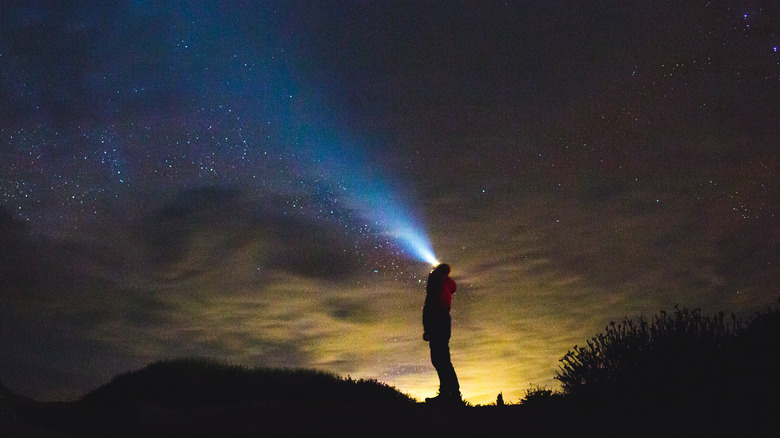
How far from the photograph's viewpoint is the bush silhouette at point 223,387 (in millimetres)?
13148

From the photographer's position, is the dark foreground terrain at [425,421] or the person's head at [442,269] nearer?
the dark foreground terrain at [425,421]

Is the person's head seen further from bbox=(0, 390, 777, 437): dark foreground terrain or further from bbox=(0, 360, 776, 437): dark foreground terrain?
bbox=(0, 390, 777, 437): dark foreground terrain

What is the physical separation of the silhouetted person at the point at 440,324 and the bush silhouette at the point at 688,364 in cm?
211

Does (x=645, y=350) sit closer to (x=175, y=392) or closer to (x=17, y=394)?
(x=175, y=392)

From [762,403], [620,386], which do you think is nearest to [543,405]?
[620,386]

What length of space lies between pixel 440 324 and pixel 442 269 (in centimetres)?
100

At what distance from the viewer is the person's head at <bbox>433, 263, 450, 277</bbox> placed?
10.1 meters

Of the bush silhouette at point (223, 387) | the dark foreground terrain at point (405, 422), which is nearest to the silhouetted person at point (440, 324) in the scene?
the dark foreground terrain at point (405, 422)

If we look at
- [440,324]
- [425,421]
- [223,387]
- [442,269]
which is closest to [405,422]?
[425,421]

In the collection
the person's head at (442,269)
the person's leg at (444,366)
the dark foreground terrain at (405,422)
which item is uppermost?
the person's head at (442,269)

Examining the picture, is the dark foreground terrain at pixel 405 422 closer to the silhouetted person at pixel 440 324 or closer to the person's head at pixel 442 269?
the silhouetted person at pixel 440 324

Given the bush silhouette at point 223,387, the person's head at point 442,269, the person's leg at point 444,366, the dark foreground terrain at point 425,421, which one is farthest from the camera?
the bush silhouette at point 223,387

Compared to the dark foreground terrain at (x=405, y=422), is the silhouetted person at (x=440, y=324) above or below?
above

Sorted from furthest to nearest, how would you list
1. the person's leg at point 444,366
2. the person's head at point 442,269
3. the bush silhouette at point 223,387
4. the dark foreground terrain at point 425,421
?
the bush silhouette at point 223,387
the person's head at point 442,269
the person's leg at point 444,366
the dark foreground terrain at point 425,421
